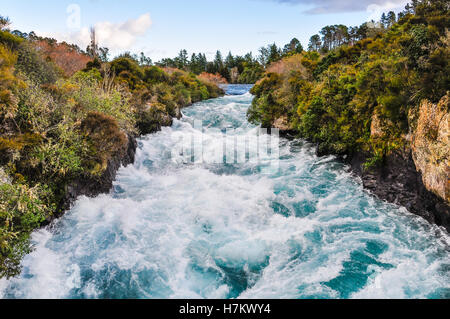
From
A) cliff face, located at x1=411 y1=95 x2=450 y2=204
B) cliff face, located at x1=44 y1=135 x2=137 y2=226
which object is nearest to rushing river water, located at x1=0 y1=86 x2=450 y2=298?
cliff face, located at x1=44 y1=135 x2=137 y2=226

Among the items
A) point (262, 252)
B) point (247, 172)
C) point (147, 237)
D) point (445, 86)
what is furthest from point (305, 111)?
point (147, 237)

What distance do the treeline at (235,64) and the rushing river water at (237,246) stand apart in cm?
5653

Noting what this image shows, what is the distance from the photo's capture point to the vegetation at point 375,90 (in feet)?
26.3

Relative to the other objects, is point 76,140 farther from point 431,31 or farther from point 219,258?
point 431,31

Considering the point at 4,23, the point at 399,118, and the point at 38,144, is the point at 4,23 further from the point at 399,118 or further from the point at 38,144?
the point at 399,118

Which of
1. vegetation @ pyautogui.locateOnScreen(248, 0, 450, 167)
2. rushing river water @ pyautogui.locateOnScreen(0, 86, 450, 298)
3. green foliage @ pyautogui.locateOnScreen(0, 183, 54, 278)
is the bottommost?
rushing river water @ pyautogui.locateOnScreen(0, 86, 450, 298)

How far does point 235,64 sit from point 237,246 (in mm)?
78886

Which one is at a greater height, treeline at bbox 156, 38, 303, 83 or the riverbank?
treeline at bbox 156, 38, 303, 83

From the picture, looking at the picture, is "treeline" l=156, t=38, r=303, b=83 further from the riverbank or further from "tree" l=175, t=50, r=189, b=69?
the riverbank

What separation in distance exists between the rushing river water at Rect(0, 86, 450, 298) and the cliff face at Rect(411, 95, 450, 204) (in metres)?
1.44

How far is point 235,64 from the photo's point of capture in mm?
80062

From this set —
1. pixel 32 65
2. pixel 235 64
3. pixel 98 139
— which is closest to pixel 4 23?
pixel 32 65

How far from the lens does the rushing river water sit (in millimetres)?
6125

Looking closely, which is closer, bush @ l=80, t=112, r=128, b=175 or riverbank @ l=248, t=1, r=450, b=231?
riverbank @ l=248, t=1, r=450, b=231
